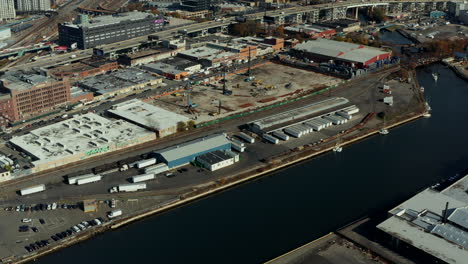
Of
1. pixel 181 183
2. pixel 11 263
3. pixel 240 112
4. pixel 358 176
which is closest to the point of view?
pixel 11 263

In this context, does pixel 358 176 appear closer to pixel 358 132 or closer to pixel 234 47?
pixel 358 132

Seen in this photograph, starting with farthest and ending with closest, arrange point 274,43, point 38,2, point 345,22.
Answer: point 38,2 < point 345,22 < point 274,43

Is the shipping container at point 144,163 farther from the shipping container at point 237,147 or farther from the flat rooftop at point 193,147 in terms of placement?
the shipping container at point 237,147

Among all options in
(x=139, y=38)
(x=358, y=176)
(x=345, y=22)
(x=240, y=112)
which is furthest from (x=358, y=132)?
(x=345, y=22)

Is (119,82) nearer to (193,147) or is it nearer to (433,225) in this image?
(193,147)

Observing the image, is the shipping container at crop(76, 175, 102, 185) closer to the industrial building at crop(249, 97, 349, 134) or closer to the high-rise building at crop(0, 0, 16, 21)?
the industrial building at crop(249, 97, 349, 134)

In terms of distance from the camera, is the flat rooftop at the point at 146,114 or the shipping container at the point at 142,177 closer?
the shipping container at the point at 142,177

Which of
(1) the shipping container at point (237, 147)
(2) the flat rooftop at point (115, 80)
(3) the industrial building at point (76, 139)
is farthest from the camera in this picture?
(2) the flat rooftop at point (115, 80)

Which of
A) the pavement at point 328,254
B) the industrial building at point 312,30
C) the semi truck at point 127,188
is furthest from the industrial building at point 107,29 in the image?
the pavement at point 328,254
